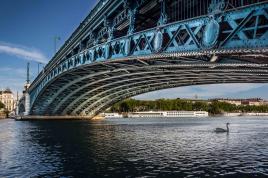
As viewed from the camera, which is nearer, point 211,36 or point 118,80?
point 211,36

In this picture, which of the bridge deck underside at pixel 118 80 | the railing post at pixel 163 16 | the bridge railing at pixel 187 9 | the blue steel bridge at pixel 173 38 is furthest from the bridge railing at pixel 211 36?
the bridge deck underside at pixel 118 80

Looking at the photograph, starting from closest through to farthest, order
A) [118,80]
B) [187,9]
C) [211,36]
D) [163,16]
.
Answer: [211,36] → [163,16] → [187,9] → [118,80]

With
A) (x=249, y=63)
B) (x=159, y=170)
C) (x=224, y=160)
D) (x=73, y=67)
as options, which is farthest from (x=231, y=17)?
(x=73, y=67)

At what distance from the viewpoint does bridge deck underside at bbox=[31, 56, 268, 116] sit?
37.0m

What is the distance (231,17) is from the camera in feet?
70.4

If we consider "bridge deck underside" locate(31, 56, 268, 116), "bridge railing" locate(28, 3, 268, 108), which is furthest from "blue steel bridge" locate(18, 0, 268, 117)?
"bridge deck underside" locate(31, 56, 268, 116)

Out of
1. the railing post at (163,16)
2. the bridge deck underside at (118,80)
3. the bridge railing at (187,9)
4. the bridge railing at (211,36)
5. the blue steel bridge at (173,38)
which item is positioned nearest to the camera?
the bridge railing at (211,36)

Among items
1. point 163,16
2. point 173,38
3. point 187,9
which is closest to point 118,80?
point 187,9

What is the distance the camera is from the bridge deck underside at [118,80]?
37.0 metres

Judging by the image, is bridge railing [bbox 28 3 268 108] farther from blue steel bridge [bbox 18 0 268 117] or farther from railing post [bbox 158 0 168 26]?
railing post [bbox 158 0 168 26]

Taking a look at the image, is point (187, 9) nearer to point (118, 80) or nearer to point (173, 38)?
point (173, 38)

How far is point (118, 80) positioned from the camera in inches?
2564

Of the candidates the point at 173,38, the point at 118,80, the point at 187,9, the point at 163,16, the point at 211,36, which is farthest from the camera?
the point at 118,80

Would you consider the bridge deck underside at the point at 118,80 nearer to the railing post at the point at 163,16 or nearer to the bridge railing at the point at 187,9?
the railing post at the point at 163,16
